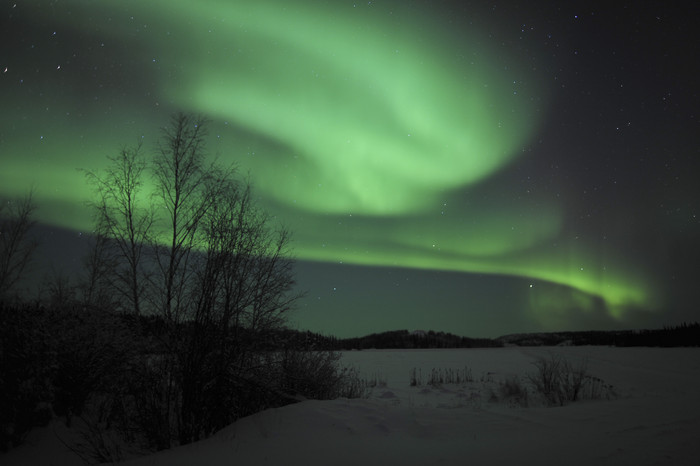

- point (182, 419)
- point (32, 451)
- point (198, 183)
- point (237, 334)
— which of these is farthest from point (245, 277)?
point (198, 183)

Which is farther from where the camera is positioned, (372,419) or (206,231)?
(206,231)

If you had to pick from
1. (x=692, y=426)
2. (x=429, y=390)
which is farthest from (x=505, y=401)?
(x=692, y=426)

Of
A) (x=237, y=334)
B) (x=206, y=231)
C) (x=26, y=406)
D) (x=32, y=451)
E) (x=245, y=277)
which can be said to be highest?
(x=206, y=231)

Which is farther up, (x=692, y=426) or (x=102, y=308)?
(x=102, y=308)

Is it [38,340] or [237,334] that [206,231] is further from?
[38,340]

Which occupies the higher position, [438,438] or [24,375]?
[438,438]

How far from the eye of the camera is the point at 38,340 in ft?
34.9

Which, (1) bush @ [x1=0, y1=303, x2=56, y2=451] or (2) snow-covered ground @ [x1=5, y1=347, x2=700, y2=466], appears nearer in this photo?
(2) snow-covered ground @ [x1=5, y1=347, x2=700, y2=466]

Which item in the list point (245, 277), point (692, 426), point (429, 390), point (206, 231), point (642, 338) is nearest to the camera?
point (692, 426)

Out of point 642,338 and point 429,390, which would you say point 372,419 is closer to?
point 429,390

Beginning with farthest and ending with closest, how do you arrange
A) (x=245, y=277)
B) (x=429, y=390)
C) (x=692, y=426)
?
(x=429, y=390) → (x=245, y=277) → (x=692, y=426)

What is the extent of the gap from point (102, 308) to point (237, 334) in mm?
6578

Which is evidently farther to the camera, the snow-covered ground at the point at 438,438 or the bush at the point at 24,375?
the bush at the point at 24,375

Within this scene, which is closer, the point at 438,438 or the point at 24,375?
the point at 438,438
